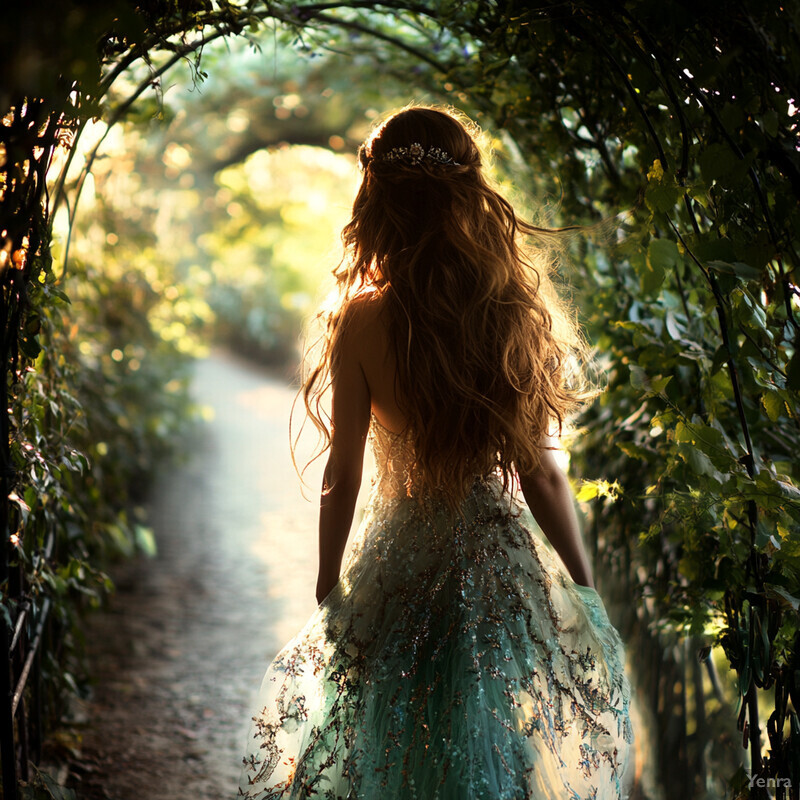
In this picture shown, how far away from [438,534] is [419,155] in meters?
0.75

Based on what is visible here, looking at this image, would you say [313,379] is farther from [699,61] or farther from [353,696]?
[699,61]

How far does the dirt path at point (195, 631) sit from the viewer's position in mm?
2529

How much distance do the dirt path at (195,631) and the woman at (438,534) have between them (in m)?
1.22

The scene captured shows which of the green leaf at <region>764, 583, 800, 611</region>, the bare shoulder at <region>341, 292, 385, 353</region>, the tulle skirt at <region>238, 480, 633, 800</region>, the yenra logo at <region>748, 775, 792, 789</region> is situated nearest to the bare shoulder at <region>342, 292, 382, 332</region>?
the bare shoulder at <region>341, 292, 385, 353</region>

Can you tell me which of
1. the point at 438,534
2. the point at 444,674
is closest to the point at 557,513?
the point at 438,534

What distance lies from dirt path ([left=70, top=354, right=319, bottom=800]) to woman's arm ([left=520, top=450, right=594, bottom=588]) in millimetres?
1473

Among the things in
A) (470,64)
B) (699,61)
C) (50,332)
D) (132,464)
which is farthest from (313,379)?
(132,464)

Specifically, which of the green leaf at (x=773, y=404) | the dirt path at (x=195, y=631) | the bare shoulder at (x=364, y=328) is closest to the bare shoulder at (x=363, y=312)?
the bare shoulder at (x=364, y=328)

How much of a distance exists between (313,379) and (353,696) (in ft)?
2.05

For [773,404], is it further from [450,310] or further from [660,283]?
[450,310]

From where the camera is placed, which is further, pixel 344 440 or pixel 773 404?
pixel 344 440

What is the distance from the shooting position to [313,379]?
1.61 metres

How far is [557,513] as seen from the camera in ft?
5.27

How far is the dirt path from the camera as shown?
2529 mm
